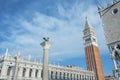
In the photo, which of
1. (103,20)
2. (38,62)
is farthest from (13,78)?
(103,20)

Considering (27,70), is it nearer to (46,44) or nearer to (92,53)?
(46,44)

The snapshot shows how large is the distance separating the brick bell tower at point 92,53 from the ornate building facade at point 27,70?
361 inches

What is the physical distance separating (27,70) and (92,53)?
2811 centimetres

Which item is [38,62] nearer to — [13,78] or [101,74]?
[13,78]

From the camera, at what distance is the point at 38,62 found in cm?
3934

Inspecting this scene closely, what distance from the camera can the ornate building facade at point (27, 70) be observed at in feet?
110

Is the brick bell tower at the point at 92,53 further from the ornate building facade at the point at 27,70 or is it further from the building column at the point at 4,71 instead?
the building column at the point at 4,71

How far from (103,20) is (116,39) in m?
4.29

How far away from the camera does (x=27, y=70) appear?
1448 inches

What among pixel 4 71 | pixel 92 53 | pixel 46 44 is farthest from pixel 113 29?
pixel 92 53

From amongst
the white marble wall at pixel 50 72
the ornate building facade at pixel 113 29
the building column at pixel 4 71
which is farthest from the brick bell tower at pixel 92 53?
the building column at pixel 4 71

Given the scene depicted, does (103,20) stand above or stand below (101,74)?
above

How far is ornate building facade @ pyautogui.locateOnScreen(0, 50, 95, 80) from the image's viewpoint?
33.4 meters

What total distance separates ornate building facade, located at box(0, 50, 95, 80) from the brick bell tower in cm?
916
